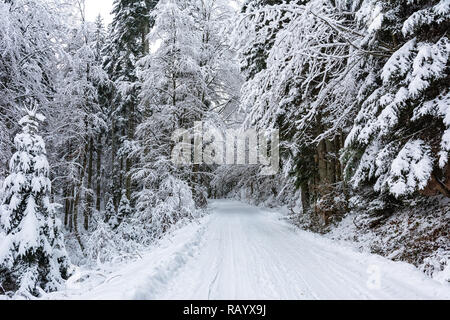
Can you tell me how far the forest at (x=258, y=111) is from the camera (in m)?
4.82

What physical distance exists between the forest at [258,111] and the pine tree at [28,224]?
3 centimetres

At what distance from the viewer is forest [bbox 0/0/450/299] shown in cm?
482

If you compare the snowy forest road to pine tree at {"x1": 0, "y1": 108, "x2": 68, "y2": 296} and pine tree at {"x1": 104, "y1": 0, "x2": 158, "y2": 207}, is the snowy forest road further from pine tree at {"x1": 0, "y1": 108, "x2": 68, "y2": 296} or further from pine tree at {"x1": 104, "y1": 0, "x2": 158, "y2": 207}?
pine tree at {"x1": 104, "y1": 0, "x2": 158, "y2": 207}

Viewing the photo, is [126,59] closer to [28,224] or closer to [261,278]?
[28,224]

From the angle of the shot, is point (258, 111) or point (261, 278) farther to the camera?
point (258, 111)

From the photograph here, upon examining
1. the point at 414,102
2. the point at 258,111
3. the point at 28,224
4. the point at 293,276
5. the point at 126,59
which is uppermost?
the point at 126,59

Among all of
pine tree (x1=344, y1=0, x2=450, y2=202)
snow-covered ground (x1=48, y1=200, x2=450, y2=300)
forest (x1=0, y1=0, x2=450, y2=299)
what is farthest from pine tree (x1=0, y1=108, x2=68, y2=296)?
pine tree (x1=344, y1=0, x2=450, y2=202)

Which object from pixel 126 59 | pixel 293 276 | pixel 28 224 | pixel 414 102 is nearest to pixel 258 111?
pixel 414 102

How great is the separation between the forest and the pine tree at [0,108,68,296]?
28mm

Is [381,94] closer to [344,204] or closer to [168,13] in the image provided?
[344,204]

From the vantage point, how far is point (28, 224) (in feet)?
18.1

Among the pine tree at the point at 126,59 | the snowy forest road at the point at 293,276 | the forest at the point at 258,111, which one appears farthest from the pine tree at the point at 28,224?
the pine tree at the point at 126,59

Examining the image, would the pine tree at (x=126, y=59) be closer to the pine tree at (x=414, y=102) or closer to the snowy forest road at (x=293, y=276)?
the snowy forest road at (x=293, y=276)

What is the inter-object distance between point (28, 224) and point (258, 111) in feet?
19.3
